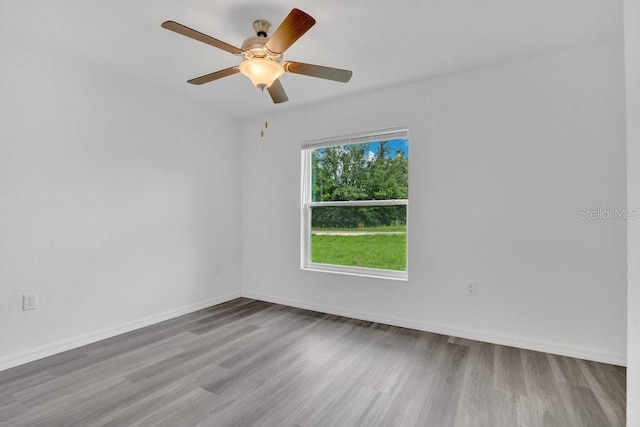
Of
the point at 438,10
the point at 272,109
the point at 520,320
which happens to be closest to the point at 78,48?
the point at 272,109

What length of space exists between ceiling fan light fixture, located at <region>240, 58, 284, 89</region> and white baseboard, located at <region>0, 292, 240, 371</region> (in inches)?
101

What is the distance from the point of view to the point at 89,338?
8.87 feet

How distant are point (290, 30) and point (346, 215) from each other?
2230 mm

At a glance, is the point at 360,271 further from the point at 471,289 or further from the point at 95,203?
the point at 95,203

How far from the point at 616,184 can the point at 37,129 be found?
4372 mm

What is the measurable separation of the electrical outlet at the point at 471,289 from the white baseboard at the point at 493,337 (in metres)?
0.31

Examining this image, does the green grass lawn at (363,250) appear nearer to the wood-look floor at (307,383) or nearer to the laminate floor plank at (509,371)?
the wood-look floor at (307,383)

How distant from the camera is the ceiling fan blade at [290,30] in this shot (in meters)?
1.52

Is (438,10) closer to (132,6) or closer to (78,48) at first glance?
(132,6)

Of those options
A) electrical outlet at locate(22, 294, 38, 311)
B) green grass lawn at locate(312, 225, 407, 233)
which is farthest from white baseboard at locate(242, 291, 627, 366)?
electrical outlet at locate(22, 294, 38, 311)

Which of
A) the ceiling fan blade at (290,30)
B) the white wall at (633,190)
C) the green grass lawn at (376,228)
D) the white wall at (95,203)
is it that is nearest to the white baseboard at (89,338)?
the white wall at (95,203)

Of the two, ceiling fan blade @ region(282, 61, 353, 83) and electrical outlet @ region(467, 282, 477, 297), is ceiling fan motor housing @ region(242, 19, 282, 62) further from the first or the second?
electrical outlet @ region(467, 282, 477, 297)

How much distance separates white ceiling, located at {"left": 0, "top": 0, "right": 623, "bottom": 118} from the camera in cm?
196

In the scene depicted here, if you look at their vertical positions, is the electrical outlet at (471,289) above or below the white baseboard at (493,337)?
above
